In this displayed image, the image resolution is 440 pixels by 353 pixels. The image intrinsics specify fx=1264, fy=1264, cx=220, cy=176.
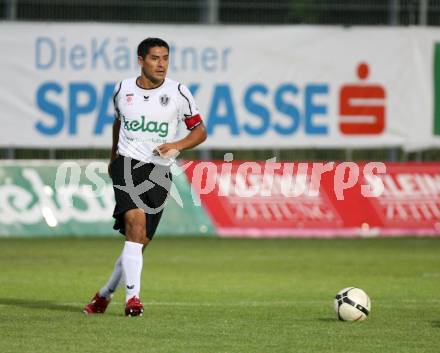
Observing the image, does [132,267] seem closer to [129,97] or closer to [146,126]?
[146,126]

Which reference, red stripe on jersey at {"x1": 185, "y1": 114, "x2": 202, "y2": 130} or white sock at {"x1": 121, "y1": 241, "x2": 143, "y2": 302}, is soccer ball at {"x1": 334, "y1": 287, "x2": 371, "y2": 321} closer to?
white sock at {"x1": 121, "y1": 241, "x2": 143, "y2": 302}

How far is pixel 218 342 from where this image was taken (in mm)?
9852

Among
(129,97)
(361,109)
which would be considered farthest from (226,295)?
(361,109)

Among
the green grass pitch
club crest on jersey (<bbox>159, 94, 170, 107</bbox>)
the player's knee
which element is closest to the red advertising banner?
the green grass pitch

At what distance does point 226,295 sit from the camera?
1415 cm

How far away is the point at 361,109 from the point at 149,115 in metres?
13.2

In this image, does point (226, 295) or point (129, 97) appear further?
point (226, 295)

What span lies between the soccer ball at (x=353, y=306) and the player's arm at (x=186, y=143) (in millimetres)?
1964

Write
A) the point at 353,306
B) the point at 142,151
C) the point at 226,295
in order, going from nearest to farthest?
the point at 353,306 → the point at 142,151 → the point at 226,295

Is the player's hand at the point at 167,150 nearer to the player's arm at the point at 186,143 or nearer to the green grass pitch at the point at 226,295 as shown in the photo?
the player's arm at the point at 186,143

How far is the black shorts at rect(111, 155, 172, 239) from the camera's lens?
11.4 m

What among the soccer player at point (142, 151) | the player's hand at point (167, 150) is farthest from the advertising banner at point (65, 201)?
the player's hand at point (167, 150)

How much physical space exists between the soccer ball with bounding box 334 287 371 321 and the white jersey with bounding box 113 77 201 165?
204 cm

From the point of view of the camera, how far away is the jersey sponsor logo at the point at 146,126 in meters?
11.7
